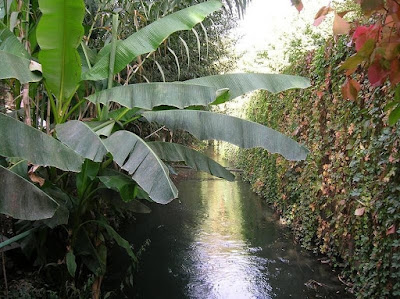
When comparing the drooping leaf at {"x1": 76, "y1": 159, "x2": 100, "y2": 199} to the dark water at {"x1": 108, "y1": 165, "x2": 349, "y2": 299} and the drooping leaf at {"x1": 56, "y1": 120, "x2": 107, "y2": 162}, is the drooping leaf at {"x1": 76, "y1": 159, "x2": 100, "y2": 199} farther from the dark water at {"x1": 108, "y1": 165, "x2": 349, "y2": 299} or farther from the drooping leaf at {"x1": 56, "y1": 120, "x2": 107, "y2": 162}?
the dark water at {"x1": 108, "y1": 165, "x2": 349, "y2": 299}

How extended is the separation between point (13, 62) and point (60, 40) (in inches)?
15.1

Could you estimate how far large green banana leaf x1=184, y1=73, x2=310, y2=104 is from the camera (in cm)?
323

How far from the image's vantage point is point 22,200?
2.08 m

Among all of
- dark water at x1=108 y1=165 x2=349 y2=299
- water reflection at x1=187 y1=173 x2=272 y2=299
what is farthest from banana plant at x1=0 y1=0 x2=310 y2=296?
water reflection at x1=187 y1=173 x2=272 y2=299

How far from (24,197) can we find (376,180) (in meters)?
3.32

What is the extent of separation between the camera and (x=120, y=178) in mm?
2852

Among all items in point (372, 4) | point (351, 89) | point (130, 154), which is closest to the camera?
point (372, 4)

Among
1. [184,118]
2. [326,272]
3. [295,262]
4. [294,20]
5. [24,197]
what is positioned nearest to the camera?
[24,197]

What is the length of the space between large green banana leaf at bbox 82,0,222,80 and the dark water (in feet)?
5.12

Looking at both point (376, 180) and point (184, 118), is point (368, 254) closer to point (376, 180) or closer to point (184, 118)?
point (376, 180)

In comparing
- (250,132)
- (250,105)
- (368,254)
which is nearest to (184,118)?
(250,132)

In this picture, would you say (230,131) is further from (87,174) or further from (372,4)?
(372,4)

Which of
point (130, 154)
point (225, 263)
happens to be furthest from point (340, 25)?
point (225, 263)

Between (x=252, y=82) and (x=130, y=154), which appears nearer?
(x=130, y=154)
